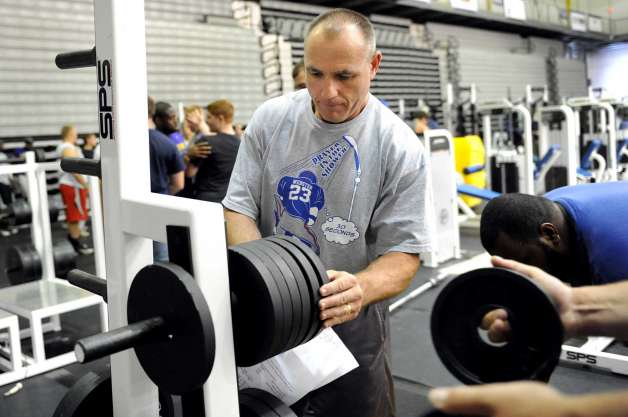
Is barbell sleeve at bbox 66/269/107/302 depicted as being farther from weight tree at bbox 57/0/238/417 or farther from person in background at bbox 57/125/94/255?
person in background at bbox 57/125/94/255

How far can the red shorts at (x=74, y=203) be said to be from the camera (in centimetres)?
629

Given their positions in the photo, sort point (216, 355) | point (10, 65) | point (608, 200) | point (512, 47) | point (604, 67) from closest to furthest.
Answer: point (216, 355)
point (608, 200)
point (10, 65)
point (512, 47)
point (604, 67)

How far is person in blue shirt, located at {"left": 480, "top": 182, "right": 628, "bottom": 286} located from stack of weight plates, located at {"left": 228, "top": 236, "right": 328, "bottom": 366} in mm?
740

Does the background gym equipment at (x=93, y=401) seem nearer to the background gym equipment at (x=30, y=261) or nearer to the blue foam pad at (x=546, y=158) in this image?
the background gym equipment at (x=30, y=261)

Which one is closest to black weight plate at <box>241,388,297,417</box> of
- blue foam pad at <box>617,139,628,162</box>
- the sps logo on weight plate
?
the sps logo on weight plate

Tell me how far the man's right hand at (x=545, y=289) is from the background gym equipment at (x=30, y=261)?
328 cm

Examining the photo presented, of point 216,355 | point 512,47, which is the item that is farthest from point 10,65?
point 512,47

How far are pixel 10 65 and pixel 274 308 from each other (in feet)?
25.0

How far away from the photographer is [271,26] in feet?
33.8

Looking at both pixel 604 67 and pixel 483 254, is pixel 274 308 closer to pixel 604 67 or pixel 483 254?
pixel 483 254

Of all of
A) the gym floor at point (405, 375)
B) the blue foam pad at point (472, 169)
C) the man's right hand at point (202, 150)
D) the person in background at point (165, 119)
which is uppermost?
the person in background at point (165, 119)

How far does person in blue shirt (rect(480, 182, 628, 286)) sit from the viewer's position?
5.19 ft

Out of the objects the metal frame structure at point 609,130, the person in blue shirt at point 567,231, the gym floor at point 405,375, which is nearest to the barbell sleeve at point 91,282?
the person in blue shirt at point 567,231

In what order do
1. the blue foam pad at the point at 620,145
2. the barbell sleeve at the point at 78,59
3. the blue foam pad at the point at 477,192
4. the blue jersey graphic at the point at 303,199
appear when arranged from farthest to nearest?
the blue foam pad at the point at 620,145, the blue foam pad at the point at 477,192, the blue jersey graphic at the point at 303,199, the barbell sleeve at the point at 78,59
